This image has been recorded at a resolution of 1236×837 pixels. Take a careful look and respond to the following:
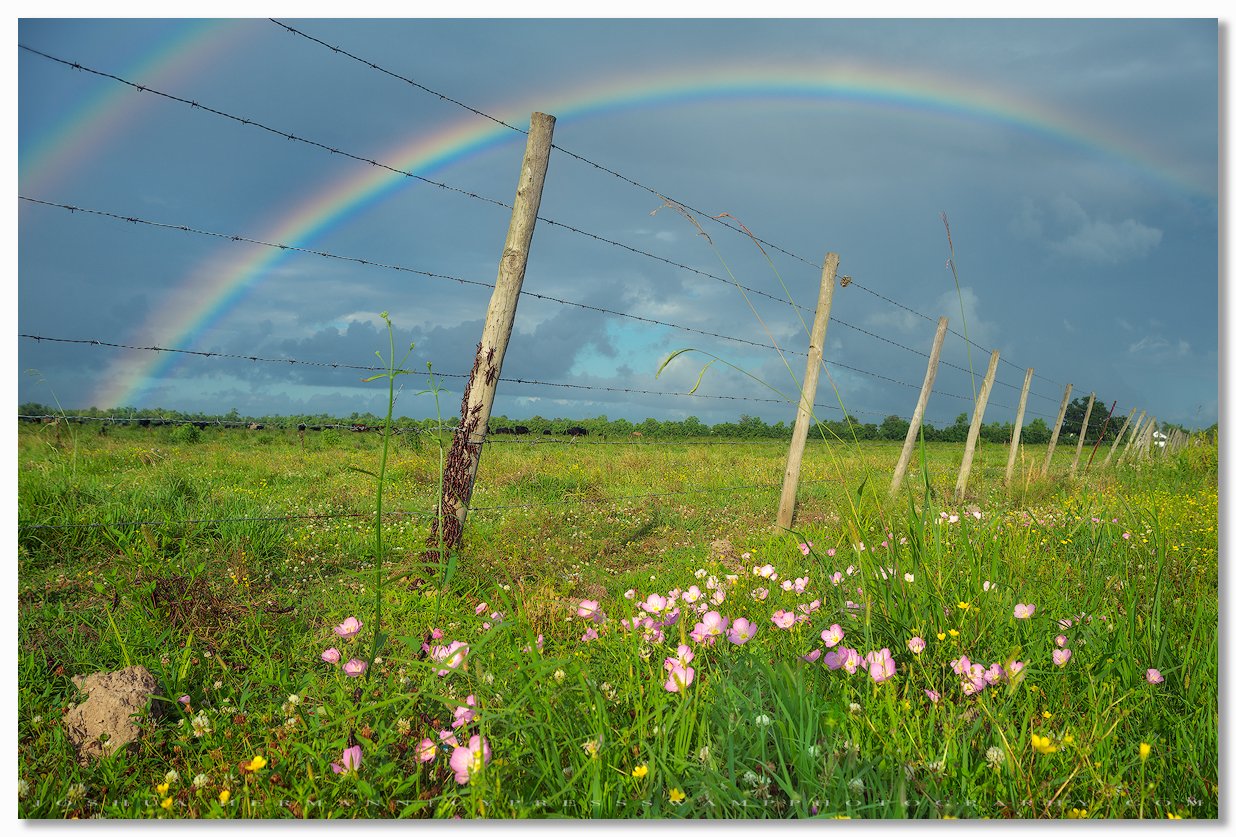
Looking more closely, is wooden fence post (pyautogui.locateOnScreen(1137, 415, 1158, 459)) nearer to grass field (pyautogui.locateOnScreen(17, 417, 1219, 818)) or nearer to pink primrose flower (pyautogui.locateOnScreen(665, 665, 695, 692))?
grass field (pyautogui.locateOnScreen(17, 417, 1219, 818))

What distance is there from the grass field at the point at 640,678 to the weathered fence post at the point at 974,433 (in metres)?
4.59

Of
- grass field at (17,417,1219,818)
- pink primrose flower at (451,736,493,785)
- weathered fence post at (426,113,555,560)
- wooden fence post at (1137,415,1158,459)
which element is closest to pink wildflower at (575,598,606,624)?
grass field at (17,417,1219,818)

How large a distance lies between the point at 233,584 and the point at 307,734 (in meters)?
1.73

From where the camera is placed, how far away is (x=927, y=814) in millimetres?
1405

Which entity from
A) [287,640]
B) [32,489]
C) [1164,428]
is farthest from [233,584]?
[1164,428]

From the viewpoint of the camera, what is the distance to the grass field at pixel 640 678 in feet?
4.77

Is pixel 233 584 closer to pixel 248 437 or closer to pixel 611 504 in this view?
pixel 611 504

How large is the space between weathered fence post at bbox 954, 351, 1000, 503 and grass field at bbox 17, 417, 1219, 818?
15.1 ft

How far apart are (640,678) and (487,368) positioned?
2031 mm

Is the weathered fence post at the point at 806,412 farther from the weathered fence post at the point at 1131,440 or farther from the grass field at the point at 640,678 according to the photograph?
the weathered fence post at the point at 1131,440

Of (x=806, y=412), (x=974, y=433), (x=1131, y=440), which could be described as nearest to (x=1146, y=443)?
(x=1131, y=440)

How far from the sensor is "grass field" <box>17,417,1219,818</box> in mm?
1453

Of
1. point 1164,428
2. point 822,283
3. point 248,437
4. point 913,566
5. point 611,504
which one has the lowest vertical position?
point 248,437

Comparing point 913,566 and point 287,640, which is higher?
point 913,566
